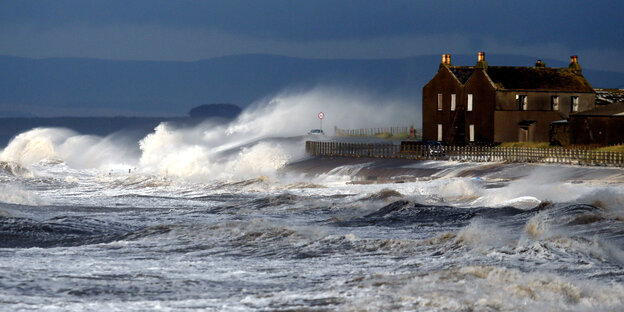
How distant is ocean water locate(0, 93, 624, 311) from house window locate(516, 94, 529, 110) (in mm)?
16542

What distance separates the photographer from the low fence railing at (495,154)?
44656 millimetres

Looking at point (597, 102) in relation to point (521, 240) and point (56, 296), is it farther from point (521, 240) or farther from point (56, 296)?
point (56, 296)

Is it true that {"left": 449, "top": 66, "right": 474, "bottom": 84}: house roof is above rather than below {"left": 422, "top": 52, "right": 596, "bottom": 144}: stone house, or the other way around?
above

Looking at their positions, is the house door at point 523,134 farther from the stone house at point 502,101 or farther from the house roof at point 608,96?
the house roof at point 608,96

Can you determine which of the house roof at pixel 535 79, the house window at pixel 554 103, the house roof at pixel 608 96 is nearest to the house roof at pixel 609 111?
the house window at pixel 554 103

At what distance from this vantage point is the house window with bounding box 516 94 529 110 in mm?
64125

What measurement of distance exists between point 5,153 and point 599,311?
244 feet

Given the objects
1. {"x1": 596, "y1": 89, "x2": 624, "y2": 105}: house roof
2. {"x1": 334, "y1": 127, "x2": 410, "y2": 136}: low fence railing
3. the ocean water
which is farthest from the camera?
{"x1": 334, "y1": 127, "x2": 410, "y2": 136}: low fence railing

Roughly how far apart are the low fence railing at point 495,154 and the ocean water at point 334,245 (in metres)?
2.19

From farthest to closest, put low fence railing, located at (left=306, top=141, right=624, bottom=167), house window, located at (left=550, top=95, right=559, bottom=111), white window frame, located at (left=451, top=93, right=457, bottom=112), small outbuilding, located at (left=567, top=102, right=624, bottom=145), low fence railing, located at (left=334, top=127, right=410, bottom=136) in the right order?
1. low fence railing, located at (left=334, top=127, right=410, bottom=136)
2. white window frame, located at (left=451, top=93, right=457, bottom=112)
3. house window, located at (left=550, top=95, right=559, bottom=111)
4. small outbuilding, located at (left=567, top=102, right=624, bottom=145)
5. low fence railing, located at (left=306, top=141, right=624, bottom=167)

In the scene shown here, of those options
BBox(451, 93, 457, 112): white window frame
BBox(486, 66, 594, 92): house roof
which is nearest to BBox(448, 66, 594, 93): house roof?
BBox(486, 66, 594, 92): house roof

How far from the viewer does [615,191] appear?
3072 centimetres

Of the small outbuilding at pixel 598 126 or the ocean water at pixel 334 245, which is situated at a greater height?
the small outbuilding at pixel 598 126

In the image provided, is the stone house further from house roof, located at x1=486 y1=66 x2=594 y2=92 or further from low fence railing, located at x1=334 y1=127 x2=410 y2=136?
low fence railing, located at x1=334 y1=127 x2=410 y2=136
